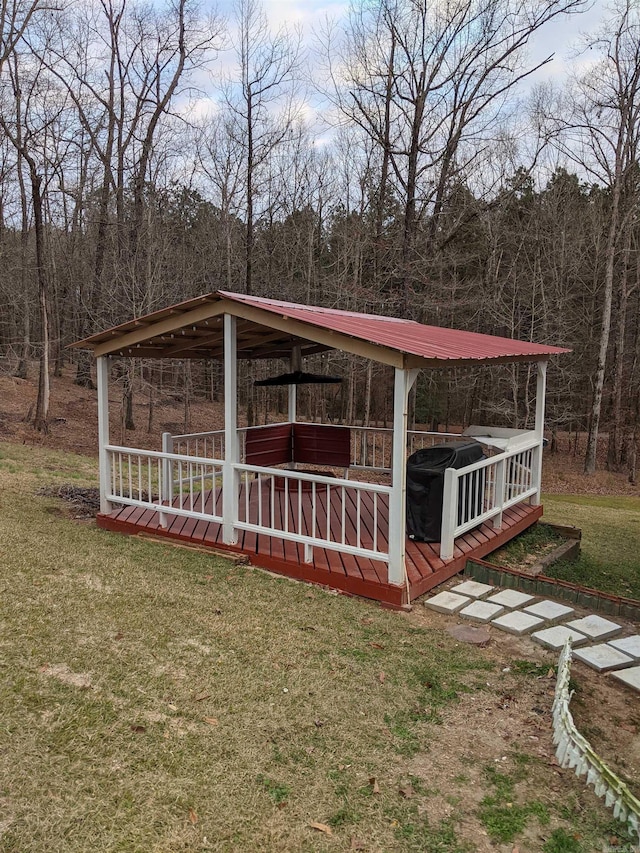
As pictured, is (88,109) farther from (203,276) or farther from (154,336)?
(154,336)

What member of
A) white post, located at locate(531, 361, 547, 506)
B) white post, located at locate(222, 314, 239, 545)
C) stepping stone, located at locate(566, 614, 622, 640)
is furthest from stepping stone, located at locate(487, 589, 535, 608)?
white post, located at locate(531, 361, 547, 506)

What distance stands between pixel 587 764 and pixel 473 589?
2.45 metres

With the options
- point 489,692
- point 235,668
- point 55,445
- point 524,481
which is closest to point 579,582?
point 524,481

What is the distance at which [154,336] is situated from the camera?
582 centimetres

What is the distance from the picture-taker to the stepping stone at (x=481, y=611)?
4.36m

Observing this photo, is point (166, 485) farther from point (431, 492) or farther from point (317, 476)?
point (431, 492)

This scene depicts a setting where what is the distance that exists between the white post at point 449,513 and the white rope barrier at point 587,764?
6.96 feet

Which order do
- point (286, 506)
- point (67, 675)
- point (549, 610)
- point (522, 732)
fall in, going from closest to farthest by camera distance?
point (522, 732) → point (67, 675) → point (549, 610) → point (286, 506)

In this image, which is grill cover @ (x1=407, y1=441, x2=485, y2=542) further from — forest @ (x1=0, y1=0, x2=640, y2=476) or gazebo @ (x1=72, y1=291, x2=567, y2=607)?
forest @ (x1=0, y1=0, x2=640, y2=476)

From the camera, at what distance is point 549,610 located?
4438 mm

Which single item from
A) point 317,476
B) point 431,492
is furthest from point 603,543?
point 317,476

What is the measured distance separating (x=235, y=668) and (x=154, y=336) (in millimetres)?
3600

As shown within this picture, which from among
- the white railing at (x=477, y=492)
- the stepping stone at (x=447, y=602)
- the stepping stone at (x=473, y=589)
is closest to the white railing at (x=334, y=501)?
the white railing at (x=477, y=492)

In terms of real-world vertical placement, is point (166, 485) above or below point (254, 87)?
below
